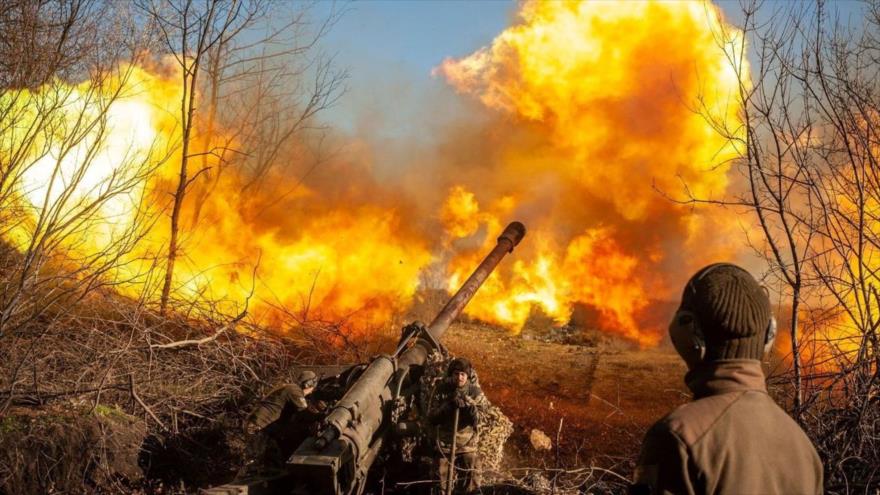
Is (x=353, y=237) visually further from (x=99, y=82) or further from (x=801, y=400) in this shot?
(x=801, y=400)

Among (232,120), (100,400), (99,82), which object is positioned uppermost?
(232,120)

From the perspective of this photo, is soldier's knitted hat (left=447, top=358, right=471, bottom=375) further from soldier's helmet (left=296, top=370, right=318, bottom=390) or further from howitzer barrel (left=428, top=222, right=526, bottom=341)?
soldier's helmet (left=296, top=370, right=318, bottom=390)

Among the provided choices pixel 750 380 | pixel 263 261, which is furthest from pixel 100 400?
pixel 750 380

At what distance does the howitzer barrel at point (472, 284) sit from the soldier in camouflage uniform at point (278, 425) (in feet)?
6.30

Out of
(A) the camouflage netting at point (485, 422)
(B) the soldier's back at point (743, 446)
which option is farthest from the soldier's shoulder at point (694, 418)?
(A) the camouflage netting at point (485, 422)

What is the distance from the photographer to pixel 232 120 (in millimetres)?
17719

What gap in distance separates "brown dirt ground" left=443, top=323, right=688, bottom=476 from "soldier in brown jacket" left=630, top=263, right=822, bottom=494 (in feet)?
14.1

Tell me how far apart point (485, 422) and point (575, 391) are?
4.53 m

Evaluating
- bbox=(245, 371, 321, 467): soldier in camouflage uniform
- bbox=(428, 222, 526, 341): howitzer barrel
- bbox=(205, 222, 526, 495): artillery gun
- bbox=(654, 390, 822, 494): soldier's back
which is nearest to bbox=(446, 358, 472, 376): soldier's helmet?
bbox=(205, 222, 526, 495): artillery gun

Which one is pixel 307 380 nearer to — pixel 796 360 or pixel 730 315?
pixel 796 360

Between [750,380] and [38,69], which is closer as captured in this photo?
[750,380]

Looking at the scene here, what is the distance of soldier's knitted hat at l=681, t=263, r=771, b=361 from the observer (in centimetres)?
207

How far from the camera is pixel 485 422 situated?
7.68m

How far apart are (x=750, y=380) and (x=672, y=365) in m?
13.2
